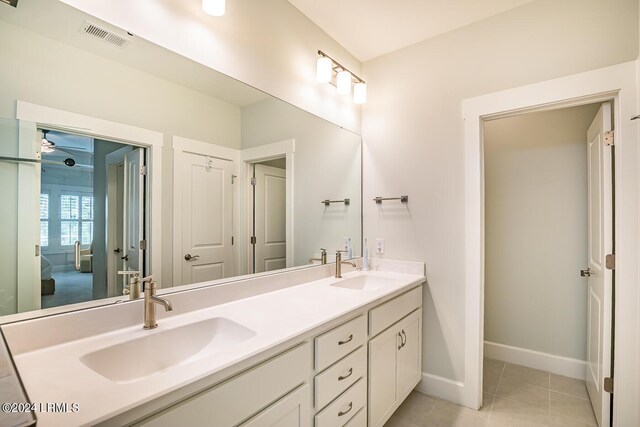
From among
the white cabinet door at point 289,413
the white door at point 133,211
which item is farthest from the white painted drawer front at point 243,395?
the white door at point 133,211

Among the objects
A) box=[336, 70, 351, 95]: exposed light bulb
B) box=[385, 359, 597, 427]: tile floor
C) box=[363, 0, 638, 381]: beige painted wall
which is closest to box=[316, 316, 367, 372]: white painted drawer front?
box=[385, 359, 597, 427]: tile floor

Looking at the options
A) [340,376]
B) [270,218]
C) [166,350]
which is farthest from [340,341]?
[270,218]

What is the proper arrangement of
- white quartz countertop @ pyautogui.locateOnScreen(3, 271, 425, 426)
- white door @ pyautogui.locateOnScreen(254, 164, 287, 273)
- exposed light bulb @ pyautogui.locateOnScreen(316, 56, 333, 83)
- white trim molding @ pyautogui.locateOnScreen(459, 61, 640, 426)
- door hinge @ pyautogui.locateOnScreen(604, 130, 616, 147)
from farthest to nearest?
exposed light bulb @ pyautogui.locateOnScreen(316, 56, 333, 83) < white door @ pyautogui.locateOnScreen(254, 164, 287, 273) < door hinge @ pyautogui.locateOnScreen(604, 130, 616, 147) < white trim molding @ pyautogui.locateOnScreen(459, 61, 640, 426) < white quartz countertop @ pyautogui.locateOnScreen(3, 271, 425, 426)

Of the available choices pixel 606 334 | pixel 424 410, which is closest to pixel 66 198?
pixel 424 410

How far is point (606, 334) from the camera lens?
169 centimetres

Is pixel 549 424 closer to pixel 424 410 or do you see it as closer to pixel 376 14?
pixel 424 410

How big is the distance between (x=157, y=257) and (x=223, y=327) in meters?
0.43

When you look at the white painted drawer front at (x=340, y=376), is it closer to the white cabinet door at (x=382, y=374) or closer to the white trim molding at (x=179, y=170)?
the white cabinet door at (x=382, y=374)

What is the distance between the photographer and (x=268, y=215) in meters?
1.87

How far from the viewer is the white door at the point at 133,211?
1231mm

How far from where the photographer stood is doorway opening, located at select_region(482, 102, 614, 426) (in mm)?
2166

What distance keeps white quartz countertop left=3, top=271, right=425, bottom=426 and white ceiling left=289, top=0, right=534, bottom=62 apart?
1784 millimetres

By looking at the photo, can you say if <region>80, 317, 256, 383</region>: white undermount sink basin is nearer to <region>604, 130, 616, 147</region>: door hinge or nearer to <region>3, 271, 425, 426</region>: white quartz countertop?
<region>3, 271, 425, 426</region>: white quartz countertop

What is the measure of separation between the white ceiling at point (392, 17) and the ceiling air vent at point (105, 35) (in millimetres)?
1129
